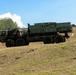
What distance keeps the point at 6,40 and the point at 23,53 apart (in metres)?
14.0

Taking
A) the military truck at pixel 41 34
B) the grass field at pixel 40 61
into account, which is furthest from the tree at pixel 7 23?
the grass field at pixel 40 61

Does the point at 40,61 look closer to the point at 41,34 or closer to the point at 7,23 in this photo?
the point at 41,34

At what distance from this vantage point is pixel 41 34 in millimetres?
37438

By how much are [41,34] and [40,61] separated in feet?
57.6

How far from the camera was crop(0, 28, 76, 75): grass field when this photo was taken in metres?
16.7

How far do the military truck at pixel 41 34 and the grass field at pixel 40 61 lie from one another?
451 inches

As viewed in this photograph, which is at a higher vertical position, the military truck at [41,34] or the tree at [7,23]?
the tree at [7,23]


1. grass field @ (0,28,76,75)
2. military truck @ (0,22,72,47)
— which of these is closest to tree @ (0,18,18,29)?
military truck @ (0,22,72,47)

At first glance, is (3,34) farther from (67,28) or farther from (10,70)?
(10,70)

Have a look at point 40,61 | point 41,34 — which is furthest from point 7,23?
point 40,61

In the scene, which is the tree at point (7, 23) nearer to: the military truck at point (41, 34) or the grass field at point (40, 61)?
the military truck at point (41, 34)

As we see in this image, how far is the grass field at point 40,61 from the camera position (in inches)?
657

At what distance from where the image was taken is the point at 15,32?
3759 cm

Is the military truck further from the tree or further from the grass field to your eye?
the tree
